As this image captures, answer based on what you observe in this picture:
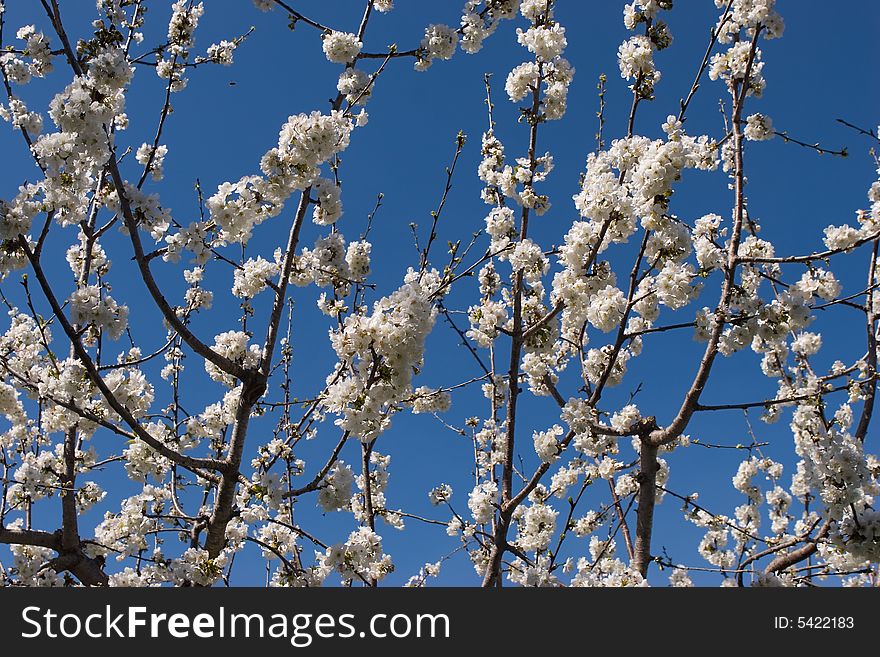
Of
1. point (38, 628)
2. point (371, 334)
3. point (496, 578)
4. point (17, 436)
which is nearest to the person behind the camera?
point (371, 334)

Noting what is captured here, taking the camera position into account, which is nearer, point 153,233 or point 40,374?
point 153,233

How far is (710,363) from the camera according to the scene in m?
6.51

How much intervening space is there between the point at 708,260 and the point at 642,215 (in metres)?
1.19

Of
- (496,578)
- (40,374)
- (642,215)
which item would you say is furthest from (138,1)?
(496,578)

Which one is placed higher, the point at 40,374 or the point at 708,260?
the point at 708,260

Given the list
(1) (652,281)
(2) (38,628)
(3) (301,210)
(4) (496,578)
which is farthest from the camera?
(1) (652,281)

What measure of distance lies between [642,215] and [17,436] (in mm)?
7412

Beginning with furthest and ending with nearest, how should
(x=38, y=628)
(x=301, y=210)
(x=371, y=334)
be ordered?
(x=301, y=210)
(x=38, y=628)
(x=371, y=334)

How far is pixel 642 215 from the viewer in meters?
5.65

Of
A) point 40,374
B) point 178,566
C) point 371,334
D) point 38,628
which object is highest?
point 40,374

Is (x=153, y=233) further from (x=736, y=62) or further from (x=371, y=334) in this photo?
(x=736, y=62)

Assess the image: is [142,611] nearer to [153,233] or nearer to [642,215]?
[153,233]

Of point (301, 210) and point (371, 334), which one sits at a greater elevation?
point (301, 210)

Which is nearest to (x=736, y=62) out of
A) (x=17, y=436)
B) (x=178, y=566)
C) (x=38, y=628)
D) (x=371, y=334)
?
(x=371, y=334)
